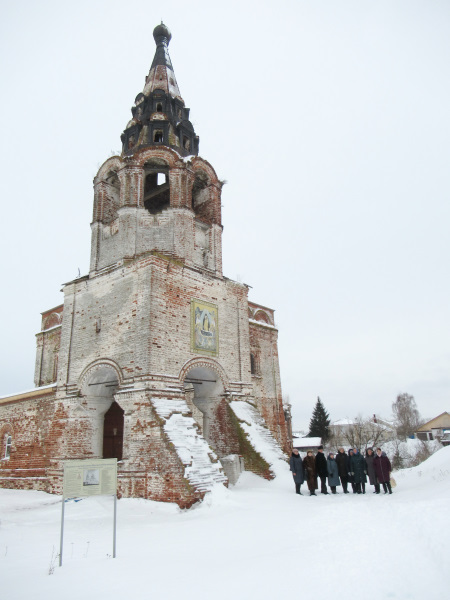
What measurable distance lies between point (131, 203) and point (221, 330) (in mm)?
5232

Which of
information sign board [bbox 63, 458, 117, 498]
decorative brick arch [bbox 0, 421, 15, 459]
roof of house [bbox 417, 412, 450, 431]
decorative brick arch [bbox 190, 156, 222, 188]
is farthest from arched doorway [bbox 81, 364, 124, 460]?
roof of house [bbox 417, 412, 450, 431]

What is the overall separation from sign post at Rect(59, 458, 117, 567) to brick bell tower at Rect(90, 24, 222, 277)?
318 inches

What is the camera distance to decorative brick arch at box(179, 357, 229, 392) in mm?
13016

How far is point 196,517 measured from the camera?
8859 millimetres

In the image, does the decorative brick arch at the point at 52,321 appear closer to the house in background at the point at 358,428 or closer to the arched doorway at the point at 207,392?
the arched doorway at the point at 207,392

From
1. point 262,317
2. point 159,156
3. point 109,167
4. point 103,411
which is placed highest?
→ point 109,167

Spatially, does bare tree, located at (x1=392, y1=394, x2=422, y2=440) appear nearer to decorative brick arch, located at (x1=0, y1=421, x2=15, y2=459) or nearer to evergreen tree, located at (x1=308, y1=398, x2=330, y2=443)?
evergreen tree, located at (x1=308, y1=398, x2=330, y2=443)

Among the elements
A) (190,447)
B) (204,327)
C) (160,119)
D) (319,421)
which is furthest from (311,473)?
(319,421)

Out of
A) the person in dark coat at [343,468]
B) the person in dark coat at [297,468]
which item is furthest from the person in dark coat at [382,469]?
the person in dark coat at [297,468]

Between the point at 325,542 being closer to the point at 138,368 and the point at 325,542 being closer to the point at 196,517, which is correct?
the point at 196,517

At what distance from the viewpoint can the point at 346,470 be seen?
1080cm

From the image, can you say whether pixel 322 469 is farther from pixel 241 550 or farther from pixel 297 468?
pixel 241 550

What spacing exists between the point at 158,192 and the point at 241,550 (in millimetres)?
13404

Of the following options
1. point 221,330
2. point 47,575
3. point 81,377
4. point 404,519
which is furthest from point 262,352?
point 47,575
